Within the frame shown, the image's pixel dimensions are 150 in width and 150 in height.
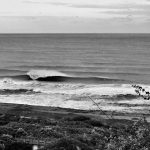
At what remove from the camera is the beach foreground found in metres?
4.86

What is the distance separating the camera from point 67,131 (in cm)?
1331

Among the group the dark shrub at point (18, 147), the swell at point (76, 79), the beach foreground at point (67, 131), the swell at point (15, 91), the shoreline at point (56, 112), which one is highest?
the swell at point (76, 79)

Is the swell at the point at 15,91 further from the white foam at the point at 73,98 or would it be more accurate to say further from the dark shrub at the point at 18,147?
the dark shrub at the point at 18,147

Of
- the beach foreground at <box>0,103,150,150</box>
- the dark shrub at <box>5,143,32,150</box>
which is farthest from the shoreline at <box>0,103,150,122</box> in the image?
the dark shrub at <box>5,143,32,150</box>

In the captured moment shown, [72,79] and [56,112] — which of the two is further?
[72,79]

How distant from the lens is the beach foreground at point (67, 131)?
4.86 metres

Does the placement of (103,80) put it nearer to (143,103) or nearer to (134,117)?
(143,103)

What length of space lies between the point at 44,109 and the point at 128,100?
676 centimetres

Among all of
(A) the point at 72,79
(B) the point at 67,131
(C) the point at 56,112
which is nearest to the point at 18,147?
(B) the point at 67,131

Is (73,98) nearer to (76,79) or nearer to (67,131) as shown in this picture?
(67,131)

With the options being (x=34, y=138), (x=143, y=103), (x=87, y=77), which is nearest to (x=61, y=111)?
(x=143, y=103)

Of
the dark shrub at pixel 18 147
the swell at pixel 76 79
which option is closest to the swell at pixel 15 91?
the swell at pixel 76 79

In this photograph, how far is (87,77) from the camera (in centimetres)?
4391

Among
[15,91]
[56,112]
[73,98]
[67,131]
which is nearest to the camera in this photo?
[67,131]
